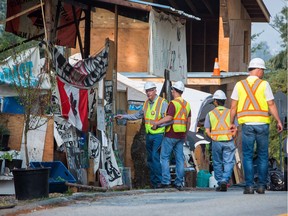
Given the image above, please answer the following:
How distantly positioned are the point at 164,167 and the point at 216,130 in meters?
1.22

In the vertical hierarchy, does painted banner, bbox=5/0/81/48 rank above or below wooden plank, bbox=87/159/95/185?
above

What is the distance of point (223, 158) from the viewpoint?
63.3 ft

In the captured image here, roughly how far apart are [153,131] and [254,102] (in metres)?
4.10

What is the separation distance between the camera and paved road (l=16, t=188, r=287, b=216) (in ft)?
40.0

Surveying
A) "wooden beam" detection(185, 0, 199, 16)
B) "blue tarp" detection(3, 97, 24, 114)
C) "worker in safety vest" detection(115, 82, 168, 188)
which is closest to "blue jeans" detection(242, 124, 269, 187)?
"worker in safety vest" detection(115, 82, 168, 188)

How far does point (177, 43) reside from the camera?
24.6 meters

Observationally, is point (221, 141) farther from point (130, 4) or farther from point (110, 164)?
point (130, 4)

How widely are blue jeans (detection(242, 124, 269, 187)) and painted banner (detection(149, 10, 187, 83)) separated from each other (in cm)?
574

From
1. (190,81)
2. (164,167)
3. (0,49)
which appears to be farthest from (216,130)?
(190,81)

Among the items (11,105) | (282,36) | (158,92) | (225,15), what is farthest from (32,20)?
(282,36)

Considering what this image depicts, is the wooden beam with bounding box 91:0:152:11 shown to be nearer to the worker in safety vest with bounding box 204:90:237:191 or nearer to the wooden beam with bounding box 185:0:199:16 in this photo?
the worker in safety vest with bounding box 204:90:237:191

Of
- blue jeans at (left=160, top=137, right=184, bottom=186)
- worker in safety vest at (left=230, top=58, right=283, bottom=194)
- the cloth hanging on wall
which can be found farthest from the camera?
blue jeans at (left=160, top=137, right=184, bottom=186)

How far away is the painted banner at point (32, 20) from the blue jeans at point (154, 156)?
294 centimetres

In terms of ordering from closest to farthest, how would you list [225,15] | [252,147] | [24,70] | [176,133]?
[24,70], [252,147], [176,133], [225,15]
